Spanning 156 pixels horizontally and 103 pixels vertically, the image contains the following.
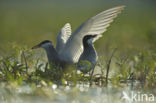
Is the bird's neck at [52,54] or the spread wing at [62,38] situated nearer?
the bird's neck at [52,54]

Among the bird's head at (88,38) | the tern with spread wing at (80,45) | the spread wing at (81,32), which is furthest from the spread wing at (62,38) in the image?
the bird's head at (88,38)

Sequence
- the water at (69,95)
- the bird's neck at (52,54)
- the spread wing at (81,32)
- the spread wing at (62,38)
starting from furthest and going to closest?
the spread wing at (62,38) → the spread wing at (81,32) → the bird's neck at (52,54) → the water at (69,95)

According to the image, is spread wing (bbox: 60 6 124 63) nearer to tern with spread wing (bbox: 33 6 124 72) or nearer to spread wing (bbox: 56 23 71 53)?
tern with spread wing (bbox: 33 6 124 72)

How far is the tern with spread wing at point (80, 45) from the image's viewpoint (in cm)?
730

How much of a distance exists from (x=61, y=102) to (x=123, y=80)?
188 cm

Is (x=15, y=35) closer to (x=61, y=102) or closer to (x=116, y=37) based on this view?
(x=116, y=37)

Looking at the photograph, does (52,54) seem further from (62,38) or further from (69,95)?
(69,95)

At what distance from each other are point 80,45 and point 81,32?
0.19 metres

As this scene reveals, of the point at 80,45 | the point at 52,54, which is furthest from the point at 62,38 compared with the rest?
the point at 52,54

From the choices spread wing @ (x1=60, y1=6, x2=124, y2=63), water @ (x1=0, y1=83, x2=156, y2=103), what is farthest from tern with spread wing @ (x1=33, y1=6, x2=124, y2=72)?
water @ (x1=0, y1=83, x2=156, y2=103)

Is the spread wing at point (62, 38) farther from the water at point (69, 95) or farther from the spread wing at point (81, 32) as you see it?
the water at point (69, 95)

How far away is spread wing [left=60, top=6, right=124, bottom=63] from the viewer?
24.3ft

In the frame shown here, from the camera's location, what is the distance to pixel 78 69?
23.9 feet

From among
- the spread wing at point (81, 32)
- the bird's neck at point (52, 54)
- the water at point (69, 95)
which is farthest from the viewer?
the spread wing at point (81, 32)
